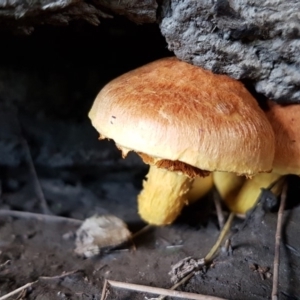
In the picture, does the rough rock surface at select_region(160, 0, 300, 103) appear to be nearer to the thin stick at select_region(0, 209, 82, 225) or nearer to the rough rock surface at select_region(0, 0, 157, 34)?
the rough rock surface at select_region(0, 0, 157, 34)

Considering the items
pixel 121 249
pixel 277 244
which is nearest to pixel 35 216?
pixel 121 249

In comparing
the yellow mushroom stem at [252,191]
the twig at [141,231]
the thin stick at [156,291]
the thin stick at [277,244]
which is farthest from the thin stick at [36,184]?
the thin stick at [277,244]

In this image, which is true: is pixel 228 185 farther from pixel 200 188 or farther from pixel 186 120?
pixel 186 120

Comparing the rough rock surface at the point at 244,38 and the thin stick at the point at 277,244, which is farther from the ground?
the rough rock surface at the point at 244,38

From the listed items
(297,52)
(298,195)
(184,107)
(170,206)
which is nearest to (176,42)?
(184,107)

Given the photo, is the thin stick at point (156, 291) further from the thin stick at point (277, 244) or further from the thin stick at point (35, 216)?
the thin stick at point (35, 216)
